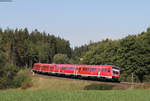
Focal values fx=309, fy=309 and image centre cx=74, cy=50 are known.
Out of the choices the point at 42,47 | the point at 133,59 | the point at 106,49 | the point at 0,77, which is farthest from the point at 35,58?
the point at 133,59

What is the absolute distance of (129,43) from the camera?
6291cm

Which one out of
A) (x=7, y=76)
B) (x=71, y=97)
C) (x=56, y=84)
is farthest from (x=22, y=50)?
(x=71, y=97)

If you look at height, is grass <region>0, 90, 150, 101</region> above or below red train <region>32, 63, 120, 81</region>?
below

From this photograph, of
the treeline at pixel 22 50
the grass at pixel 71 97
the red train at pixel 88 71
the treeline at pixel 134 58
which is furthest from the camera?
the treeline at pixel 22 50

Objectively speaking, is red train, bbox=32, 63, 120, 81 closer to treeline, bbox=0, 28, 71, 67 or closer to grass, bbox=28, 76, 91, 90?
grass, bbox=28, 76, 91, 90

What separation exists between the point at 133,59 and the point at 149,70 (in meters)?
3.77

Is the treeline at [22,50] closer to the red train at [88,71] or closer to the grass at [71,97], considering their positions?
the red train at [88,71]

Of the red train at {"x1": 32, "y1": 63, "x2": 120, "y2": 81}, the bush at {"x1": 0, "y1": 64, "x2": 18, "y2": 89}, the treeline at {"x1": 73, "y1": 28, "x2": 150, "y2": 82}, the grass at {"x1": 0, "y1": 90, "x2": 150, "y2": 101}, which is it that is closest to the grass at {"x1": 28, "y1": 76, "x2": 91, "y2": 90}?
the red train at {"x1": 32, "y1": 63, "x2": 120, "y2": 81}

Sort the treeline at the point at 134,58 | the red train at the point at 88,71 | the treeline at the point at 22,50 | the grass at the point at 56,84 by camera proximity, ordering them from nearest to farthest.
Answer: the red train at the point at 88,71
the grass at the point at 56,84
the treeline at the point at 134,58
the treeline at the point at 22,50

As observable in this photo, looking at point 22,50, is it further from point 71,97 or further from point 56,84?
point 71,97

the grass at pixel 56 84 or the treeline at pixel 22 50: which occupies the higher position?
the treeline at pixel 22 50

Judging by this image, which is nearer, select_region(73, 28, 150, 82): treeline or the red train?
the red train

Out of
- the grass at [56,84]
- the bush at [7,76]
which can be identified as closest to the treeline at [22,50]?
the bush at [7,76]

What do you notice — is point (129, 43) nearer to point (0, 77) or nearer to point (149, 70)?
point (149, 70)
